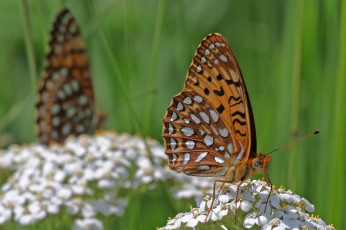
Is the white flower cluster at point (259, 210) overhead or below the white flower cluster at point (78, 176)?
overhead

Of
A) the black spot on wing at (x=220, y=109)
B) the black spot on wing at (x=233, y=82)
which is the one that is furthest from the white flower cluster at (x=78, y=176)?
the black spot on wing at (x=233, y=82)

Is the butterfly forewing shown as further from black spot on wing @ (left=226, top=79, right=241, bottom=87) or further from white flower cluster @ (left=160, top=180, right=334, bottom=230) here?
white flower cluster @ (left=160, top=180, right=334, bottom=230)

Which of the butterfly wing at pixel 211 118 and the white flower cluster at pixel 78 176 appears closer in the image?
the butterfly wing at pixel 211 118

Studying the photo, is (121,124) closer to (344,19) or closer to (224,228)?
(344,19)

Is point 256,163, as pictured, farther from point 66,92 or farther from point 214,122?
point 66,92

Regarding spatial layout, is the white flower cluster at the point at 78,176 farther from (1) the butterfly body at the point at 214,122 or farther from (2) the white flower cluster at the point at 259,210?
(2) the white flower cluster at the point at 259,210

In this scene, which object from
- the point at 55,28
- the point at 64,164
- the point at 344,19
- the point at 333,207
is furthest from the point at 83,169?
the point at 344,19
